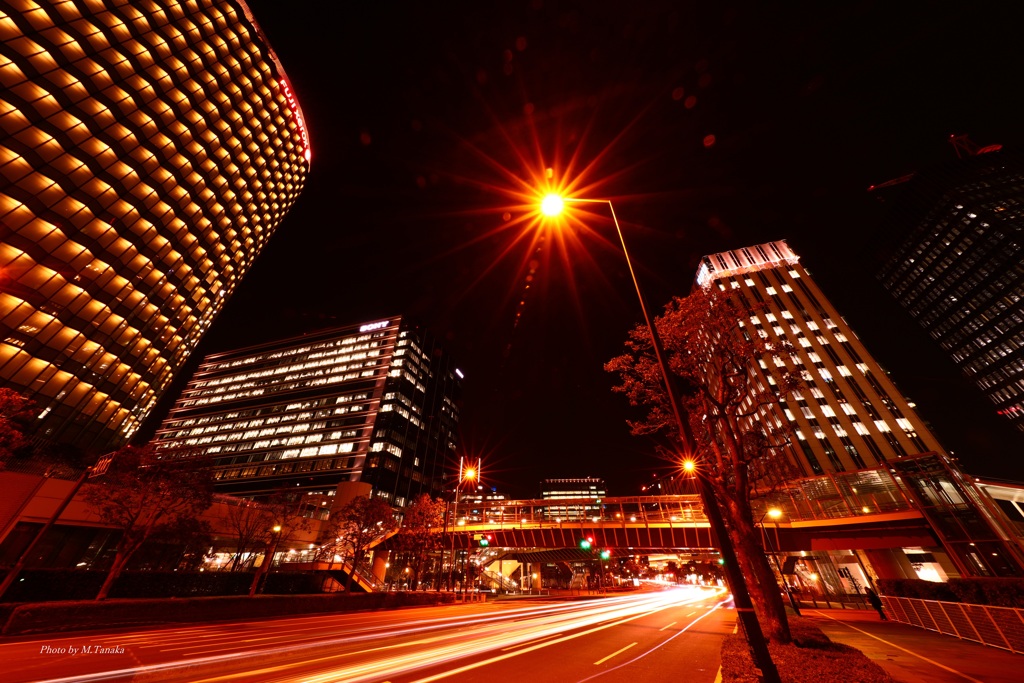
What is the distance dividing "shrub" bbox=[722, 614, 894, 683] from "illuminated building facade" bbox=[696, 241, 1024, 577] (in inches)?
424

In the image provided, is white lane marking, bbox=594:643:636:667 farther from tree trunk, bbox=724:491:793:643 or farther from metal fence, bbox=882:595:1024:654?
metal fence, bbox=882:595:1024:654

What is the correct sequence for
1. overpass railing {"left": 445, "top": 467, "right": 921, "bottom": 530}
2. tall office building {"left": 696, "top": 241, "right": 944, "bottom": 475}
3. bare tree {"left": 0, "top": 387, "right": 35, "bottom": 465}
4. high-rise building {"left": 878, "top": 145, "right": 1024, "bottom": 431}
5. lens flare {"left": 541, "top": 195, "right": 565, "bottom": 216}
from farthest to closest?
high-rise building {"left": 878, "top": 145, "right": 1024, "bottom": 431} → tall office building {"left": 696, "top": 241, "right": 944, "bottom": 475} → overpass railing {"left": 445, "top": 467, "right": 921, "bottom": 530} → bare tree {"left": 0, "top": 387, "right": 35, "bottom": 465} → lens flare {"left": 541, "top": 195, "right": 565, "bottom": 216}

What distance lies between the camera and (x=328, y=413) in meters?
89.6

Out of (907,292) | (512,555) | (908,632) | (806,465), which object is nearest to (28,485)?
(908,632)

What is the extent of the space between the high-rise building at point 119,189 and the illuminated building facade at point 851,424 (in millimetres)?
62027

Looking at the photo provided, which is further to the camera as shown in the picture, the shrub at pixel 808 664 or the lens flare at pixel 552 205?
the lens flare at pixel 552 205

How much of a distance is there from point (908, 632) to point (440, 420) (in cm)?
9951

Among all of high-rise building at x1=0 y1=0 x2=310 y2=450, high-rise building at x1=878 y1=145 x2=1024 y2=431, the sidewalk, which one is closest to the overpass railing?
the sidewalk

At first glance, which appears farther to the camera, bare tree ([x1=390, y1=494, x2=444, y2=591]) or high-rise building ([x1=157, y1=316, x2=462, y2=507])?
high-rise building ([x1=157, y1=316, x2=462, y2=507])

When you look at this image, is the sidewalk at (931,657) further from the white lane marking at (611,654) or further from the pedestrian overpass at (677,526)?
the pedestrian overpass at (677,526)

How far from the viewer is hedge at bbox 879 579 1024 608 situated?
1280cm

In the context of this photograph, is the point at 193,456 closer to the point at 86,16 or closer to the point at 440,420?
the point at 86,16

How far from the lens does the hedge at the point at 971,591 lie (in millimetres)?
12805

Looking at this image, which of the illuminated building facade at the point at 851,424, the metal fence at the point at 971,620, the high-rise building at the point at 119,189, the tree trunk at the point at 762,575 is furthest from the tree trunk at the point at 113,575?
the metal fence at the point at 971,620
